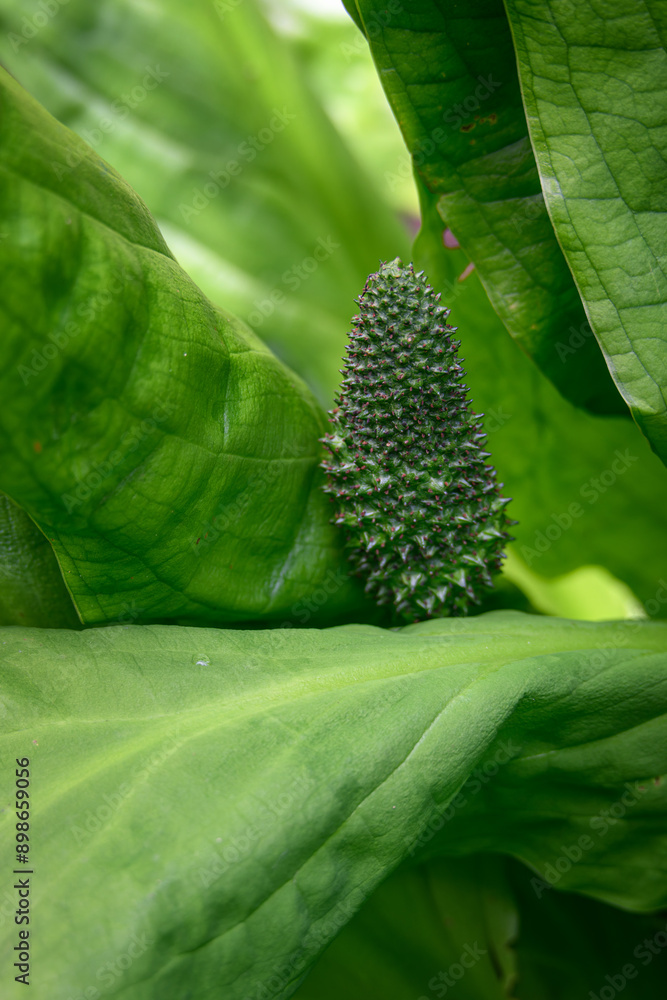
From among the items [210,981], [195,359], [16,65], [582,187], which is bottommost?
[210,981]

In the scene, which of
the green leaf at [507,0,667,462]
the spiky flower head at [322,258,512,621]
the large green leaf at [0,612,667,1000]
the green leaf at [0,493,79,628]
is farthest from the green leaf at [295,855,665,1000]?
the green leaf at [507,0,667,462]

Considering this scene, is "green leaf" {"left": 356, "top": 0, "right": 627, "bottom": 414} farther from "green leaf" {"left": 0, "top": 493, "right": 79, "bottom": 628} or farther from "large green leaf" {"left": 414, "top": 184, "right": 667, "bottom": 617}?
"green leaf" {"left": 0, "top": 493, "right": 79, "bottom": 628}

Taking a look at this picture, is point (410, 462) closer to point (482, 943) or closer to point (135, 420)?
point (135, 420)

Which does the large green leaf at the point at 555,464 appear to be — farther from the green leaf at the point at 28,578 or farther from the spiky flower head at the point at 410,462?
the green leaf at the point at 28,578

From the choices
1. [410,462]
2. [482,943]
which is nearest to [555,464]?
[410,462]

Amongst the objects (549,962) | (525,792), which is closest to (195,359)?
(525,792)

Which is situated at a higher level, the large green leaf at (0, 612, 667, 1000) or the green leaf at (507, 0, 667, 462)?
the green leaf at (507, 0, 667, 462)

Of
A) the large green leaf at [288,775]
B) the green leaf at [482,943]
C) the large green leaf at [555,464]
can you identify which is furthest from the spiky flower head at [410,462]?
the green leaf at [482,943]

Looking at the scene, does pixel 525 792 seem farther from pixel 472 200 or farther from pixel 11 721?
pixel 472 200
